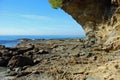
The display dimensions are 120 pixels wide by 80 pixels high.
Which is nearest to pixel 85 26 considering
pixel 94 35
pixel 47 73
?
pixel 94 35

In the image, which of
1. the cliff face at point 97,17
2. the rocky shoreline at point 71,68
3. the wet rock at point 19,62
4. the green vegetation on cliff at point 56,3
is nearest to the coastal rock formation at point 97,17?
the cliff face at point 97,17

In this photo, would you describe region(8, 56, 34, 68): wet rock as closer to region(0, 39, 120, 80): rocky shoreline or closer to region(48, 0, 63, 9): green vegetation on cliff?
region(0, 39, 120, 80): rocky shoreline

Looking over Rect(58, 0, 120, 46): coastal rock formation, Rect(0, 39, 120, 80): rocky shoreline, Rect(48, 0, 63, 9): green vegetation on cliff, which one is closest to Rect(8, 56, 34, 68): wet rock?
Rect(0, 39, 120, 80): rocky shoreline

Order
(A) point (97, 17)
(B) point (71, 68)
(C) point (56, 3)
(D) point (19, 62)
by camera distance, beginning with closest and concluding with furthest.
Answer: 1. (B) point (71, 68)
2. (D) point (19, 62)
3. (A) point (97, 17)
4. (C) point (56, 3)

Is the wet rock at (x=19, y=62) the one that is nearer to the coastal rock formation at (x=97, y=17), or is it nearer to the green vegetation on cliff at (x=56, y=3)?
the coastal rock formation at (x=97, y=17)

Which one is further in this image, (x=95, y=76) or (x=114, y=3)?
(x=114, y=3)

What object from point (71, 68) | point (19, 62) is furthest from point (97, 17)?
point (71, 68)

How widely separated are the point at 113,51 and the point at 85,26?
34.1 ft

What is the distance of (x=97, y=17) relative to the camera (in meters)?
40.4

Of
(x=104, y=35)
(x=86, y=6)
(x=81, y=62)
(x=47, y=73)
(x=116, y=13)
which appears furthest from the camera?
(x=86, y=6)

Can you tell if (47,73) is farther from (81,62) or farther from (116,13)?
(116,13)

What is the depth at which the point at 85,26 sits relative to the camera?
42844 millimetres

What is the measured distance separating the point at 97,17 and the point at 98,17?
0.63 ft

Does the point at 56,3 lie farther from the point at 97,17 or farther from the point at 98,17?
the point at 98,17
